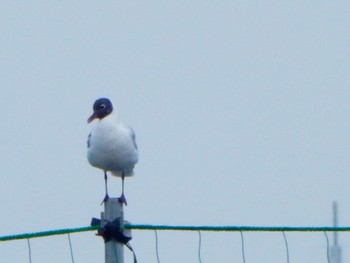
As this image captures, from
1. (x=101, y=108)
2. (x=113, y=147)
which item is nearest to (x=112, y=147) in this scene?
(x=113, y=147)

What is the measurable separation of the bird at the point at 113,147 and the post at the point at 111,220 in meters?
2.95

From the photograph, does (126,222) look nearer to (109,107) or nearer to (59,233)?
(59,233)

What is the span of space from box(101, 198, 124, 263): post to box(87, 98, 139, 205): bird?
2.95 meters

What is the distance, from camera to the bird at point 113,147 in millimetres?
10383

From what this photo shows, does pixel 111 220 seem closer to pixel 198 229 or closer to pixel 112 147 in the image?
pixel 198 229

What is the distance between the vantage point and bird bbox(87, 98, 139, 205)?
10383 mm

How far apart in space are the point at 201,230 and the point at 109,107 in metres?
4.87

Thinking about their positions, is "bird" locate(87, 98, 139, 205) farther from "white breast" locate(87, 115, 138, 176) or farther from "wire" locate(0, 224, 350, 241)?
"wire" locate(0, 224, 350, 241)

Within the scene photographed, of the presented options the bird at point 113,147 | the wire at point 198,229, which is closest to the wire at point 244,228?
the wire at point 198,229

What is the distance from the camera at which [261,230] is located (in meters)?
7.03

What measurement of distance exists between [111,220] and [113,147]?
342cm

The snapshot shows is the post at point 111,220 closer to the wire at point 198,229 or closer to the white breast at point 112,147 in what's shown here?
the wire at point 198,229

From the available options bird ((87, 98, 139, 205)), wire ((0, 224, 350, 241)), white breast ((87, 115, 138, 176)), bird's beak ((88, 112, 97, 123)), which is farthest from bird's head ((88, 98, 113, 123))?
wire ((0, 224, 350, 241))

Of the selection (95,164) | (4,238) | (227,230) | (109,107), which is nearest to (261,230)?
(227,230)
